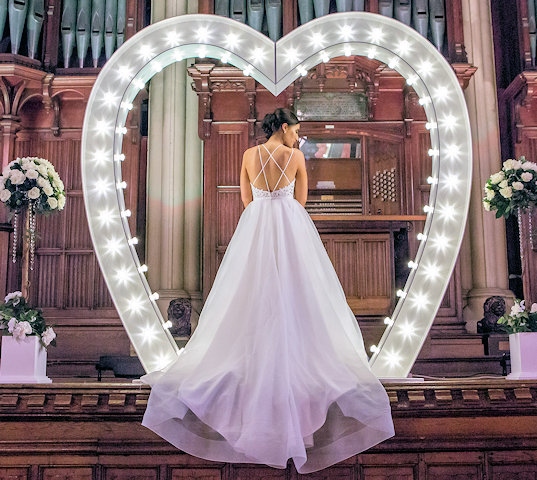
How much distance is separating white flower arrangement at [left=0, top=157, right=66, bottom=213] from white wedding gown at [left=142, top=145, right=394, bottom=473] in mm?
1885

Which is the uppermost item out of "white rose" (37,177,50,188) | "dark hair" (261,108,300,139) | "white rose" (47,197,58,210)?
"dark hair" (261,108,300,139)

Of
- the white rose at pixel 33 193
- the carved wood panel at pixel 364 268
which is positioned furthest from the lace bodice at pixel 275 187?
the carved wood panel at pixel 364 268

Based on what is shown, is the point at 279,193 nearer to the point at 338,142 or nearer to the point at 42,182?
the point at 42,182

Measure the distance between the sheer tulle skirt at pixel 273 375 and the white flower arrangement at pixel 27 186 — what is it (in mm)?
1889

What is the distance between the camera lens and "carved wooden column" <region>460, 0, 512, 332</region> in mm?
8102

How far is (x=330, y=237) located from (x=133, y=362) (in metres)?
2.40

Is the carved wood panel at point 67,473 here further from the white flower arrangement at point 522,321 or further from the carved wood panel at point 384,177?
the carved wood panel at point 384,177

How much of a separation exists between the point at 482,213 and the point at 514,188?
98.0 inches

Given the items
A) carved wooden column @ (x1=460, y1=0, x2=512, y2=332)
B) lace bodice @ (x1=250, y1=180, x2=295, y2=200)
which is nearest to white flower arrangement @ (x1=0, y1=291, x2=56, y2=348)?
lace bodice @ (x1=250, y1=180, x2=295, y2=200)

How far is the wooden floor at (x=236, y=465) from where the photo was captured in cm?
388

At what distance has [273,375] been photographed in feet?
12.0

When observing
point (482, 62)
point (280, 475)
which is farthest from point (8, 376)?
point (482, 62)

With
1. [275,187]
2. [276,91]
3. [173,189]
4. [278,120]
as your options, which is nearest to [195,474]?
[275,187]

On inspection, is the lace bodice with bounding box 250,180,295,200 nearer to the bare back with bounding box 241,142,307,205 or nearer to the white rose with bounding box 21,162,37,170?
the bare back with bounding box 241,142,307,205
